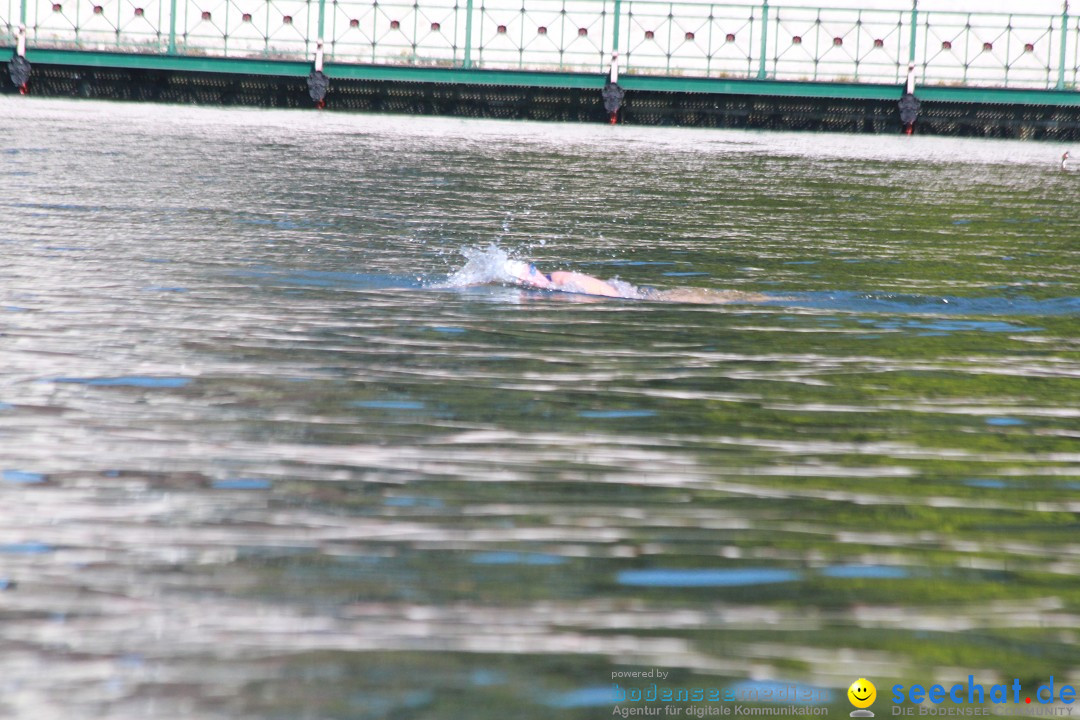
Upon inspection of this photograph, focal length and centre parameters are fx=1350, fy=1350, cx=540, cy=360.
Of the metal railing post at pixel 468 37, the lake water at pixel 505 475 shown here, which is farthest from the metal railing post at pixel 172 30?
the lake water at pixel 505 475

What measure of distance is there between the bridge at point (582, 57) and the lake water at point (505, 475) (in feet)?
91.9

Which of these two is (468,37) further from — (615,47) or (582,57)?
(615,47)

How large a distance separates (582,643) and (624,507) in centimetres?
128

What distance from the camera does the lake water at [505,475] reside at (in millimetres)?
3949

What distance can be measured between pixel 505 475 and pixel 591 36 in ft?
124

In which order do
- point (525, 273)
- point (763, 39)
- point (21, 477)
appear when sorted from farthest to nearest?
1. point (763, 39)
2. point (525, 273)
3. point (21, 477)

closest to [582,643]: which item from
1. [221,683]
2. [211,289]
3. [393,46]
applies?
[221,683]

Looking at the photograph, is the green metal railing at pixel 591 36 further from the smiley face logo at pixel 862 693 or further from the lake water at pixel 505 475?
the smiley face logo at pixel 862 693

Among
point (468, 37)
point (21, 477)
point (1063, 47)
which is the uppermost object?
point (1063, 47)

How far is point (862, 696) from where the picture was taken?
378 centimetres

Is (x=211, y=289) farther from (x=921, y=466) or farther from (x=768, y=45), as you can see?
(x=768, y=45)

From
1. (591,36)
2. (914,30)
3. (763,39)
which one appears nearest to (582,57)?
(591,36)

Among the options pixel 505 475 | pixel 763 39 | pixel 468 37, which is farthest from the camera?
pixel 763 39

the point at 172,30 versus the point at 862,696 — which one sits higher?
the point at 172,30
